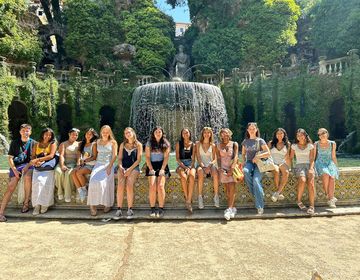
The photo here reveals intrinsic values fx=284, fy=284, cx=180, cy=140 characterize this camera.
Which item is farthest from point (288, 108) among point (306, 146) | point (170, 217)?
→ point (170, 217)

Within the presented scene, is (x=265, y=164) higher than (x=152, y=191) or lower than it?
higher

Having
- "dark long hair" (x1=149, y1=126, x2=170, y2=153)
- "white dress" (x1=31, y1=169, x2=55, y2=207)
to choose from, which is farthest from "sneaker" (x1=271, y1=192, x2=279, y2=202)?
"white dress" (x1=31, y1=169, x2=55, y2=207)

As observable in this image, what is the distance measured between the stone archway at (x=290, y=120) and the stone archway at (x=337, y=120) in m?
2.48

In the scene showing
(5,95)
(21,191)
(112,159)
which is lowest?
(21,191)

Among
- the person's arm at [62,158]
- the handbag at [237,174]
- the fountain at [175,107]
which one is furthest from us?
the fountain at [175,107]

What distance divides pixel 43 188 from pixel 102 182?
3.66 ft

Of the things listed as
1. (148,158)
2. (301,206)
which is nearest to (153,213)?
(148,158)

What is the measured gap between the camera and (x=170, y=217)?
4.71 meters

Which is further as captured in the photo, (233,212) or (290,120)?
(290,120)

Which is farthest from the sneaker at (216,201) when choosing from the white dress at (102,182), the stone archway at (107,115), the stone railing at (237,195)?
the stone archway at (107,115)

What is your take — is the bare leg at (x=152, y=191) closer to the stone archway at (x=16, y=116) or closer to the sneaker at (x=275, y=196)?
the sneaker at (x=275, y=196)

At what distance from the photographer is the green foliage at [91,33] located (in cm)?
2523

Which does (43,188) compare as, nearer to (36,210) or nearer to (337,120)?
(36,210)

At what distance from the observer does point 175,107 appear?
16469mm
